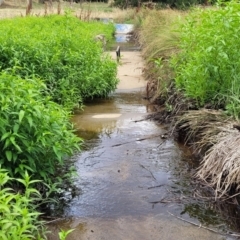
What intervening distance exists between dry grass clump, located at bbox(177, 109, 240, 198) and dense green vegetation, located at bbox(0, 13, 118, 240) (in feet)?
4.67

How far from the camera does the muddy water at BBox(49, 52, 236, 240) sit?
3.77 m

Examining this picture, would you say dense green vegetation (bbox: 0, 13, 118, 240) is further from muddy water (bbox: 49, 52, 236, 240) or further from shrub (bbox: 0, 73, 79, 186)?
muddy water (bbox: 49, 52, 236, 240)

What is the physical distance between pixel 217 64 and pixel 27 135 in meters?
2.82

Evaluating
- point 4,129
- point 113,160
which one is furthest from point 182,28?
point 4,129

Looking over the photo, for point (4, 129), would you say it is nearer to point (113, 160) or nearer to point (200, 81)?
point (113, 160)

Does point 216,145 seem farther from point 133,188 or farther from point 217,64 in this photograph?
point 217,64

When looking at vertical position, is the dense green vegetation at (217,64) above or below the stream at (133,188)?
above

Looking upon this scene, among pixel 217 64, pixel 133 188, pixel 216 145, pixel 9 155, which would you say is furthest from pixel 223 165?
pixel 9 155

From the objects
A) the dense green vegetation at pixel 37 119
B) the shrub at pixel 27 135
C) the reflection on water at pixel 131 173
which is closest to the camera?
the dense green vegetation at pixel 37 119

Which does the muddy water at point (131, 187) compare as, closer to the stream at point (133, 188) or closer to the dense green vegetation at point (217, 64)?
the stream at point (133, 188)

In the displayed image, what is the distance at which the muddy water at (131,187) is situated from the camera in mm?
3766

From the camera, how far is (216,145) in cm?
475

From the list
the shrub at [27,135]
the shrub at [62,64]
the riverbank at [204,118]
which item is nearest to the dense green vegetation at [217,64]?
the riverbank at [204,118]

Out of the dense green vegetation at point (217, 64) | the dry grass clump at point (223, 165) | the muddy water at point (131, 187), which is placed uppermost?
the dense green vegetation at point (217, 64)
